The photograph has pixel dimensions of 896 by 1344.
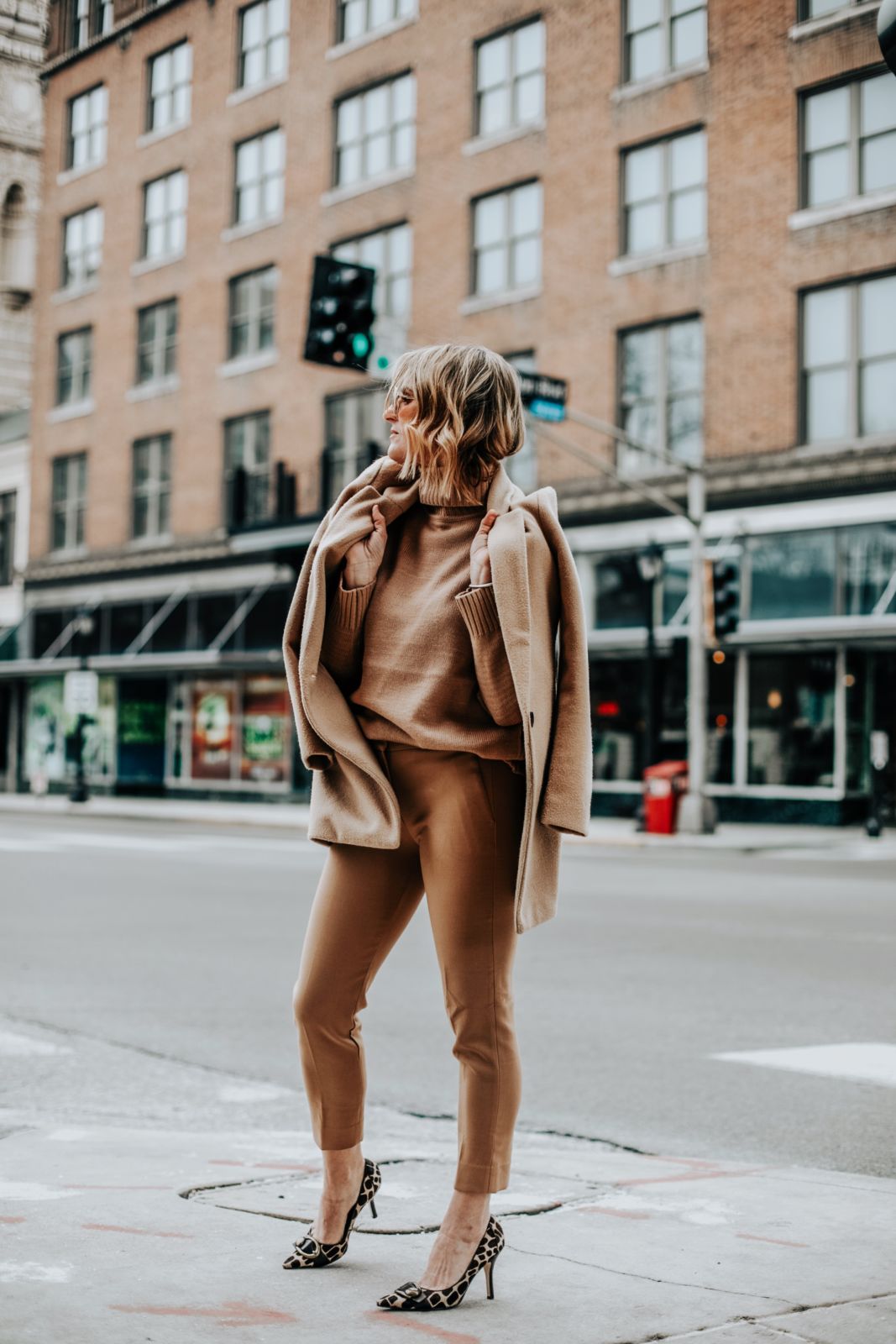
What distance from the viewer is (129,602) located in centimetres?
3934

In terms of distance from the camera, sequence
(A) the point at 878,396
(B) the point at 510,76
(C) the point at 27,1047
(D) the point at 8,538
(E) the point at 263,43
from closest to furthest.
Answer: (C) the point at 27,1047
(A) the point at 878,396
(B) the point at 510,76
(E) the point at 263,43
(D) the point at 8,538

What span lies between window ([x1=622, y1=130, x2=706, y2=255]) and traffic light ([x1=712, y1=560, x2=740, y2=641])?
24.3ft

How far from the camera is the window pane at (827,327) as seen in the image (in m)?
26.2

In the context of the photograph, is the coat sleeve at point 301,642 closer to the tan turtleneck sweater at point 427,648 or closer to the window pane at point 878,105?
the tan turtleneck sweater at point 427,648

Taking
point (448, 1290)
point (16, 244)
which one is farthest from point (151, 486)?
point (448, 1290)

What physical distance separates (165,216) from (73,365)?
5.09 metres

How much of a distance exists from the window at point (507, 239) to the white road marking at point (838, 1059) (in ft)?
81.5

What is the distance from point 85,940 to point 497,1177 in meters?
8.06

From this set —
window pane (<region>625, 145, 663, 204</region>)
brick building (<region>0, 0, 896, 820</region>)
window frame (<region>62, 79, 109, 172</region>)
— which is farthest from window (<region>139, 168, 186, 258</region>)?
window pane (<region>625, 145, 663, 204</region>)

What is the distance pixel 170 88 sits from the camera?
39625 mm

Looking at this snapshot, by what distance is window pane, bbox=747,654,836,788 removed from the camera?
26.5 m

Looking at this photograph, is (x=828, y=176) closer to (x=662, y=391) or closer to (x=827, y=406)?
(x=827, y=406)

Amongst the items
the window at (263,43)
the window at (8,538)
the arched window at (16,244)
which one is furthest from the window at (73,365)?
the window at (263,43)

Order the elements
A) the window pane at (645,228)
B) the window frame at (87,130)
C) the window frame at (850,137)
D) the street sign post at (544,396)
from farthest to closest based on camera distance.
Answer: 1. the window frame at (87,130)
2. the window pane at (645,228)
3. the window frame at (850,137)
4. the street sign post at (544,396)
